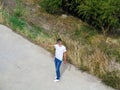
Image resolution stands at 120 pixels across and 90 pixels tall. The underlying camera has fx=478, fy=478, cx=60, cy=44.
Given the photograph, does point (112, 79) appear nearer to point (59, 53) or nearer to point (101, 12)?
point (59, 53)

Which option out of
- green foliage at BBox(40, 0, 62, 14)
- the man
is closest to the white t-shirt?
the man

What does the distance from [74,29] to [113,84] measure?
568 cm

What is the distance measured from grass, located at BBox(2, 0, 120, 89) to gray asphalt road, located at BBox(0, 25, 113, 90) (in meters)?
0.26

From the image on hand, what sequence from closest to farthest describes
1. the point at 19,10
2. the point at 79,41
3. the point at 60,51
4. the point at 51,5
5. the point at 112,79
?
1. the point at 60,51
2. the point at 112,79
3. the point at 79,41
4. the point at 19,10
5. the point at 51,5

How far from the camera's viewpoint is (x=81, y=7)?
1795cm

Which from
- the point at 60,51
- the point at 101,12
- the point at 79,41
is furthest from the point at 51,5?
the point at 60,51

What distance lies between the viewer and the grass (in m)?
13.2

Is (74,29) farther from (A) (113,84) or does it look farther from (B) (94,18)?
(A) (113,84)

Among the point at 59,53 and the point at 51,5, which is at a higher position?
the point at 59,53

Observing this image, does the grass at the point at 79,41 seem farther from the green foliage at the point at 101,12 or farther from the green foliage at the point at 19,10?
the green foliage at the point at 101,12

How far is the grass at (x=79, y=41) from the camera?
43.4 feet

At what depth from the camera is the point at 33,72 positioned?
1341 cm

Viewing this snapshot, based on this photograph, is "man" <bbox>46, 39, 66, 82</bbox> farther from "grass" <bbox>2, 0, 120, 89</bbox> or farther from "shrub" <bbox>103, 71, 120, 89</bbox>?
"shrub" <bbox>103, 71, 120, 89</bbox>

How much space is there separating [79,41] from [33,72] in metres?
3.41
